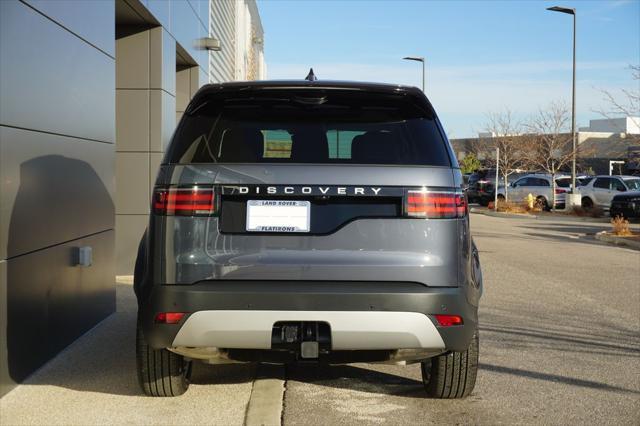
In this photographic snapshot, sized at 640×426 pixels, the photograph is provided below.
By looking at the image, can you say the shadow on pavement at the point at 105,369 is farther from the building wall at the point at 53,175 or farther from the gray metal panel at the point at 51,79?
the gray metal panel at the point at 51,79

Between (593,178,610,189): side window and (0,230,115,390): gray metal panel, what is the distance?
30015mm

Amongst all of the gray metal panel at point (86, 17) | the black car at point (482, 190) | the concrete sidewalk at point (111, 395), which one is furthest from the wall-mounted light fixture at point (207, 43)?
the black car at point (482, 190)

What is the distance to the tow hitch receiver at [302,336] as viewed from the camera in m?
4.20

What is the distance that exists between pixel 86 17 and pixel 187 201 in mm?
3498

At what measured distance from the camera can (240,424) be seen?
4.55 m

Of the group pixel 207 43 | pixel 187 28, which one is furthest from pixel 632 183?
pixel 187 28

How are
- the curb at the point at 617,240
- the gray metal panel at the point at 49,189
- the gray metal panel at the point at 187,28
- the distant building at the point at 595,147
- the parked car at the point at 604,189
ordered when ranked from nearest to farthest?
the gray metal panel at the point at 49,189 → the gray metal panel at the point at 187,28 → the curb at the point at 617,240 → the parked car at the point at 604,189 → the distant building at the point at 595,147

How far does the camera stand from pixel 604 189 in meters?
34.2

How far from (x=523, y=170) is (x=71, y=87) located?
4725cm

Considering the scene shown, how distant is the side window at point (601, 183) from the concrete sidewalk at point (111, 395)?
3091 cm

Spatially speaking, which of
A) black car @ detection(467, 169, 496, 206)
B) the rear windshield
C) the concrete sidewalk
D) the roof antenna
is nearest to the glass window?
black car @ detection(467, 169, 496, 206)

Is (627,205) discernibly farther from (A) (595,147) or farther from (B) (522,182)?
(A) (595,147)

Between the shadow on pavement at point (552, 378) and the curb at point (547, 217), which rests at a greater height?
the shadow on pavement at point (552, 378)

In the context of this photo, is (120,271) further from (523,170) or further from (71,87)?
(523,170)
